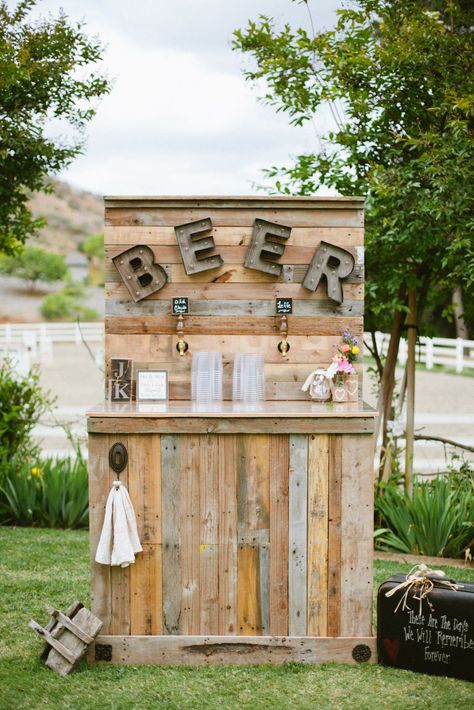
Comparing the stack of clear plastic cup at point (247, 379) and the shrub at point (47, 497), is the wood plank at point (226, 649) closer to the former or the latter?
the stack of clear plastic cup at point (247, 379)

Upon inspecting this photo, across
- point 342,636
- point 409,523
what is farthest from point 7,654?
point 409,523

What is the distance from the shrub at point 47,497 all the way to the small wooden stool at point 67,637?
2.43 meters

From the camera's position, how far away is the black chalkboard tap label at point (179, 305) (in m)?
4.01

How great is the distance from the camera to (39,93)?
5.45 metres

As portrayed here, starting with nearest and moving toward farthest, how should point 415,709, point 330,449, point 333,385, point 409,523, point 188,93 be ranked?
1. point 415,709
2. point 330,449
3. point 333,385
4. point 409,523
5. point 188,93

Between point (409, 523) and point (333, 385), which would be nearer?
point (333, 385)

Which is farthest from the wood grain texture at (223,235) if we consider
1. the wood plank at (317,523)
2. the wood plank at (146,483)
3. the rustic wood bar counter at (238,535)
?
the wood plank at (317,523)

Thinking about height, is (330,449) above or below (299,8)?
below

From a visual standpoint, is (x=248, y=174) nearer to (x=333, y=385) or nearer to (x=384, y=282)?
(x=384, y=282)

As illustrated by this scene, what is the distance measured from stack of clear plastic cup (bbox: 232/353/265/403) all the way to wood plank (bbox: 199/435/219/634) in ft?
1.74

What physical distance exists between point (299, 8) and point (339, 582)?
14.1ft

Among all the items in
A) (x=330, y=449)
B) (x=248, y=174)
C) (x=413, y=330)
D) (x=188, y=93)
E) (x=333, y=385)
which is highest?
(x=188, y=93)

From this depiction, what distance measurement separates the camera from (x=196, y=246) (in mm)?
3992

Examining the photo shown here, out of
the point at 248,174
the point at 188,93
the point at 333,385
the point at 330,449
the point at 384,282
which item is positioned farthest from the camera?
the point at 188,93
